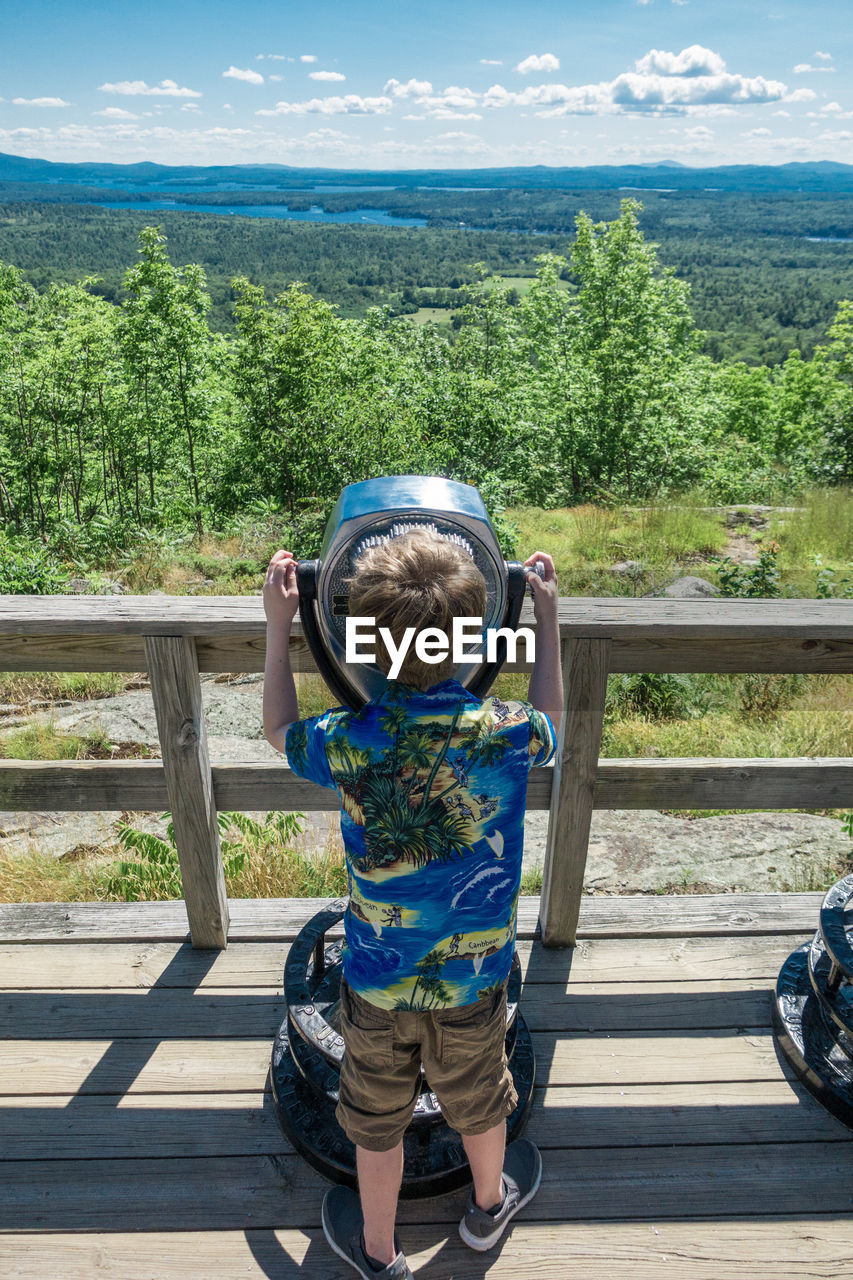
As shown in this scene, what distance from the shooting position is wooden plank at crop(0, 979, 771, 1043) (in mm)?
1859

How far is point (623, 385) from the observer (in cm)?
1728

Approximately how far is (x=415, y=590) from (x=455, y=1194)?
117cm

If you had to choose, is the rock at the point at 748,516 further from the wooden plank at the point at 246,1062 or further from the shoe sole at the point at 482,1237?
the shoe sole at the point at 482,1237

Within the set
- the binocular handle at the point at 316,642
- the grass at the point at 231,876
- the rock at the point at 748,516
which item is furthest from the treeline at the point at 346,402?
the binocular handle at the point at 316,642

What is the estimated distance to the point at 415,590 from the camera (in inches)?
40.7

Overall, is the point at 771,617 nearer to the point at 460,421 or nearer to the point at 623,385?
the point at 460,421

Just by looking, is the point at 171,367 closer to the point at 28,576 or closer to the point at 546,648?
the point at 28,576

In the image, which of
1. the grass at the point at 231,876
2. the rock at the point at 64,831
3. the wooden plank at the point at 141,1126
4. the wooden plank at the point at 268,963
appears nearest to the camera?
the wooden plank at the point at 141,1126

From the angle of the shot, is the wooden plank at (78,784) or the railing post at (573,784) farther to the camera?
the wooden plank at (78,784)

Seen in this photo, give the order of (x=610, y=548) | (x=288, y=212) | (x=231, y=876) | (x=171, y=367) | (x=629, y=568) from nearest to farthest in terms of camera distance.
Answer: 1. (x=231, y=876)
2. (x=629, y=568)
3. (x=610, y=548)
4. (x=171, y=367)
5. (x=288, y=212)

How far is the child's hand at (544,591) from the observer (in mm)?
1353

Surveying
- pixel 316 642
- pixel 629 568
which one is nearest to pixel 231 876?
pixel 316 642

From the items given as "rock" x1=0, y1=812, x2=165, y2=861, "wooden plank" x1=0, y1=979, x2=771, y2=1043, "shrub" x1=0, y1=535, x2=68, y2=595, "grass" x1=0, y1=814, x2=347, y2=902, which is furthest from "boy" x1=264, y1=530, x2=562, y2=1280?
"shrub" x1=0, y1=535, x2=68, y2=595

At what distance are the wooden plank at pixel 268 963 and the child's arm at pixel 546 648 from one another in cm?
97
